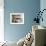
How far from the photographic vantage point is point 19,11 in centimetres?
518

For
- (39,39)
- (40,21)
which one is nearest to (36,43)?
(39,39)

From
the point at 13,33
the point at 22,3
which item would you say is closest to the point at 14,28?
the point at 13,33

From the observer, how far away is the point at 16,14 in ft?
17.1

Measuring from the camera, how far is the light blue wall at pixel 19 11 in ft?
17.0

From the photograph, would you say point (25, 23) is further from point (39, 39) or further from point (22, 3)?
point (39, 39)

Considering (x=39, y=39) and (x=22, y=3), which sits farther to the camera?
(x=22, y=3)

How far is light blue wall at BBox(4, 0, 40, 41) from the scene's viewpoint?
17.0 ft

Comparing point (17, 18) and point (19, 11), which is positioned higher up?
point (19, 11)

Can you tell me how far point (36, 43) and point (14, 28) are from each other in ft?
9.26

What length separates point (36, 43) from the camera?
247cm

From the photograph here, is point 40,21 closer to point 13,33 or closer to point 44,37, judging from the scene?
point 13,33

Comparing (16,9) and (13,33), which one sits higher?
(16,9)

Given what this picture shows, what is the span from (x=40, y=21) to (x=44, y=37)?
8.76 ft

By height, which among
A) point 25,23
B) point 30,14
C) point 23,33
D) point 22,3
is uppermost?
point 22,3
